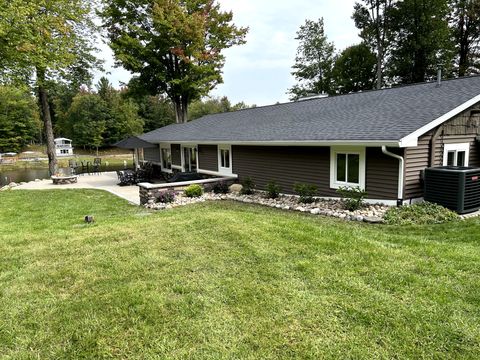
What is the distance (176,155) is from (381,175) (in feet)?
40.4

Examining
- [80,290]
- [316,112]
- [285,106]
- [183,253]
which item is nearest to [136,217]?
[183,253]

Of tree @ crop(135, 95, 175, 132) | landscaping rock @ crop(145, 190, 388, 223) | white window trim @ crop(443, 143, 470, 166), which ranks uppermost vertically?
tree @ crop(135, 95, 175, 132)

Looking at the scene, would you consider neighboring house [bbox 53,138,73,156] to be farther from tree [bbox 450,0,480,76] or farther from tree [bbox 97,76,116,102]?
tree [bbox 450,0,480,76]

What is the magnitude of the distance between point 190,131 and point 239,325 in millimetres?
15443

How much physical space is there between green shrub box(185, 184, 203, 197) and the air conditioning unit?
688 centimetres

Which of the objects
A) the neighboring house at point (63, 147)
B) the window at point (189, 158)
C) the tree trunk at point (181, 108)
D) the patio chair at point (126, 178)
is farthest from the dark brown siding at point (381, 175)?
the neighboring house at point (63, 147)

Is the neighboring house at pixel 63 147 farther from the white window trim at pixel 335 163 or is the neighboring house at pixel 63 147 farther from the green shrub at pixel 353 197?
the green shrub at pixel 353 197

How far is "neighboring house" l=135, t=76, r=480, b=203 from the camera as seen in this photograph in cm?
798

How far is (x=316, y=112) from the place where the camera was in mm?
12406

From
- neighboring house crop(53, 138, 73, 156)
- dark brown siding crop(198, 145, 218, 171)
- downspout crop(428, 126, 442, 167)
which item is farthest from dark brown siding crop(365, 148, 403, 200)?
neighboring house crop(53, 138, 73, 156)

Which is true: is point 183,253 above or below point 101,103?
below

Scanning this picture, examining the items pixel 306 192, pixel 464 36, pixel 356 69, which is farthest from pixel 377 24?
pixel 306 192

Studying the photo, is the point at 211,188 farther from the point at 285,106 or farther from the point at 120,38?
the point at 120,38

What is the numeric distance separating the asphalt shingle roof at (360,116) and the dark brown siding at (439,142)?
1.93ft
